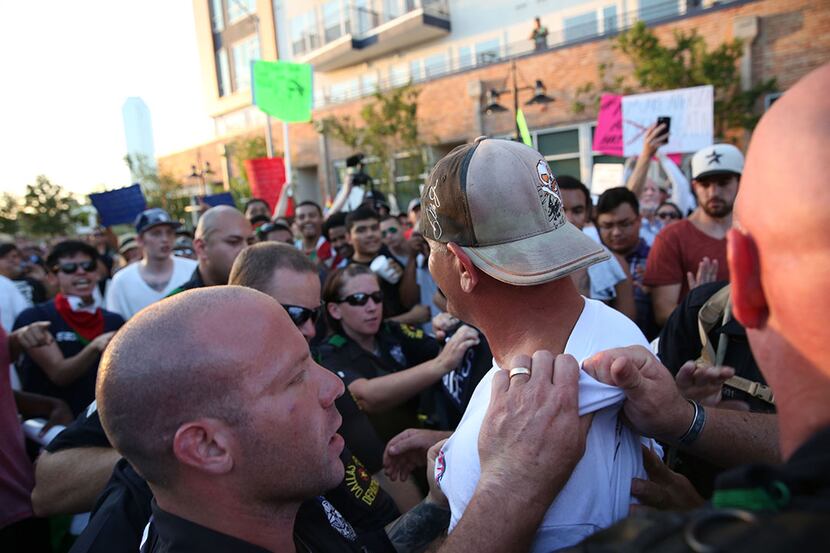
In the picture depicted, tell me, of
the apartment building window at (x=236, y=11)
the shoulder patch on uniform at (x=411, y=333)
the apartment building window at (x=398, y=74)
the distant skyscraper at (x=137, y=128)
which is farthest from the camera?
the apartment building window at (x=236, y=11)

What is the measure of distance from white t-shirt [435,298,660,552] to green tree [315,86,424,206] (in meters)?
18.5

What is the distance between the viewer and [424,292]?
552 centimetres

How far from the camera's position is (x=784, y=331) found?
0.76m

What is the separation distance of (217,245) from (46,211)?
19.4 metres

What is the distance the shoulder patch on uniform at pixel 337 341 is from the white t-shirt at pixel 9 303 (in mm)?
3491

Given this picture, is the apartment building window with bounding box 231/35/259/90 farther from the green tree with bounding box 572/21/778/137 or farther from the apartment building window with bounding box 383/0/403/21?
the green tree with bounding box 572/21/778/137

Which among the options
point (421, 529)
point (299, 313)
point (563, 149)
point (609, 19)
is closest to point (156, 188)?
point (563, 149)

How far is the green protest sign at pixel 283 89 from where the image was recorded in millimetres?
10320

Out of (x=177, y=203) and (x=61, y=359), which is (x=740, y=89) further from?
(x=177, y=203)

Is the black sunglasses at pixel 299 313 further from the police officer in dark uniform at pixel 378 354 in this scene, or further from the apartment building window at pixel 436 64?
the apartment building window at pixel 436 64

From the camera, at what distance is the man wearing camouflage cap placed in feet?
4.05

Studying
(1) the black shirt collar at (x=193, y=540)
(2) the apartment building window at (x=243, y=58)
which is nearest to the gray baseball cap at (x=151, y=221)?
(1) the black shirt collar at (x=193, y=540)

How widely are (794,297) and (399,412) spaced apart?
8.97 ft

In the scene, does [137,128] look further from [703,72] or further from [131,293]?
[131,293]
